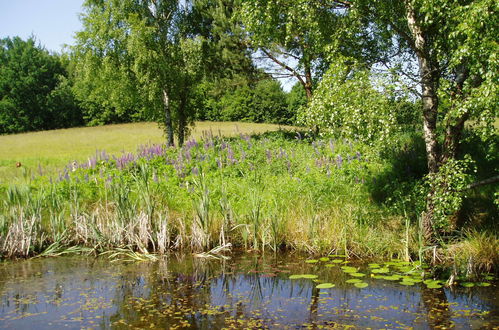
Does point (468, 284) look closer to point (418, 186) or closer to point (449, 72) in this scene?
point (418, 186)

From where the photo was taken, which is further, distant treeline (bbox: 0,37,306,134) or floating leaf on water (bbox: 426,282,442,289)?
distant treeline (bbox: 0,37,306,134)

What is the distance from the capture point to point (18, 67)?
54.4m

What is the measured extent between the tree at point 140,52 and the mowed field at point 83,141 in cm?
439

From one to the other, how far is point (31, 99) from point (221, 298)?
53.6 m

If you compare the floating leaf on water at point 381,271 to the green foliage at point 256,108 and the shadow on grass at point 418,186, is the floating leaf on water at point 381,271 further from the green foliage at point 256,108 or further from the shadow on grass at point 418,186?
the green foliage at point 256,108

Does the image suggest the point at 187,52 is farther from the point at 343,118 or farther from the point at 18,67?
the point at 18,67

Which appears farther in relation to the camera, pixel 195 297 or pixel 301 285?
pixel 301 285

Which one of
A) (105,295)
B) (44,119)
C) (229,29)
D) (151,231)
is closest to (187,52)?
(229,29)

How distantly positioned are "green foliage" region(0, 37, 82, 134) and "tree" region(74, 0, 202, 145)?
104 ft

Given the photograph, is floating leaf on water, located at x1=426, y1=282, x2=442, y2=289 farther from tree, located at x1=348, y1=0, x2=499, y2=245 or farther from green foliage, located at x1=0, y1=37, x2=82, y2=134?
green foliage, located at x1=0, y1=37, x2=82, y2=134

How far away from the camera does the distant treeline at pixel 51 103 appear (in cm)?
4244

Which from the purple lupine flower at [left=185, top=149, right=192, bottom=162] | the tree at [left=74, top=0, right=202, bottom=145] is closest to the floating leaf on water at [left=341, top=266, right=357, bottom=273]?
the purple lupine flower at [left=185, top=149, right=192, bottom=162]

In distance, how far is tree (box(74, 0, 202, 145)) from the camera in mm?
20391

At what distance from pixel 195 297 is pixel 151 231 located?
2533 millimetres
